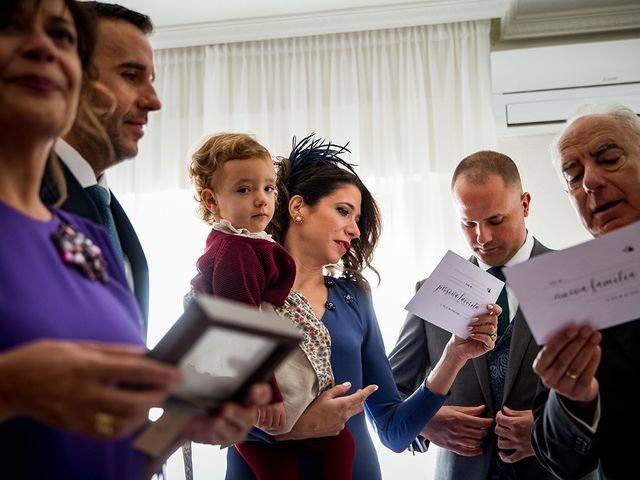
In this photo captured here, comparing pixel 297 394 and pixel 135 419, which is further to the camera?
pixel 297 394

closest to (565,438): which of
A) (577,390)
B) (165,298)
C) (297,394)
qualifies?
(577,390)

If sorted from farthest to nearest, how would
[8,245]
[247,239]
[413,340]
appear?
1. [413,340]
2. [247,239]
3. [8,245]

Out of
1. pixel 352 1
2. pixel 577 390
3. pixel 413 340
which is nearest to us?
pixel 577 390

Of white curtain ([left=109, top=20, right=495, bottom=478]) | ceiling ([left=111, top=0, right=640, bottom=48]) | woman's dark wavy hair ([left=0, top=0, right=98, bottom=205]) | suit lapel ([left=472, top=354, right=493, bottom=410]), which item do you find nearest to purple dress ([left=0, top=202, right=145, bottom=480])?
woman's dark wavy hair ([left=0, top=0, right=98, bottom=205])

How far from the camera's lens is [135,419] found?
2.29 ft

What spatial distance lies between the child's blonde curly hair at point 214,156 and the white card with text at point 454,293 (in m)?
0.60

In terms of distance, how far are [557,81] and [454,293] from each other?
2119 millimetres

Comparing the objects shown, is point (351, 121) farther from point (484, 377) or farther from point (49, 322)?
point (49, 322)

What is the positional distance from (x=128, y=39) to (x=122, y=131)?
232 mm

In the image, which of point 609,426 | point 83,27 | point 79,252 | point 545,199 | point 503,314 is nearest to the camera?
point 79,252

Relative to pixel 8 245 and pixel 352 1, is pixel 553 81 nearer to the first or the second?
pixel 352 1

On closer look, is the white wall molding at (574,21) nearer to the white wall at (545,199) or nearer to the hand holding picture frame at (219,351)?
the white wall at (545,199)

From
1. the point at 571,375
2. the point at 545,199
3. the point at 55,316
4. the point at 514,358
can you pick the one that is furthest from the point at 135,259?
the point at 545,199

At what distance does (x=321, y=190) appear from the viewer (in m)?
2.17
